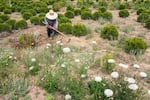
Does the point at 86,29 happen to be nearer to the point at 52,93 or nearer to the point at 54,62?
the point at 54,62

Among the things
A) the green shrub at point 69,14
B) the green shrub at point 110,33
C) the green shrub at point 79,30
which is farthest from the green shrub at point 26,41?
the green shrub at point 69,14

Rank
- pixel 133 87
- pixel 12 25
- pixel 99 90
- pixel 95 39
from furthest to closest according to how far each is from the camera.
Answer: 1. pixel 12 25
2. pixel 95 39
3. pixel 99 90
4. pixel 133 87

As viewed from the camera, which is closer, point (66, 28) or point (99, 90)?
point (99, 90)

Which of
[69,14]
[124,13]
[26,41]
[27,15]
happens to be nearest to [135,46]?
[26,41]

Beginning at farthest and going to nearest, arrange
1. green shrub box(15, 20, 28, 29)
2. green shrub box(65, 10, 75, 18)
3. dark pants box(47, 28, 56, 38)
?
1. green shrub box(65, 10, 75, 18)
2. green shrub box(15, 20, 28, 29)
3. dark pants box(47, 28, 56, 38)

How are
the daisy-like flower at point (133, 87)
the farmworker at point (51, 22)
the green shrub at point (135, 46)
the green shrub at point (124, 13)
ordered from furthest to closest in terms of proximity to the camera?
the green shrub at point (124, 13) < the farmworker at point (51, 22) < the green shrub at point (135, 46) < the daisy-like flower at point (133, 87)

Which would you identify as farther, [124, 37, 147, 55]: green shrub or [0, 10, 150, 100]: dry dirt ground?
[124, 37, 147, 55]: green shrub

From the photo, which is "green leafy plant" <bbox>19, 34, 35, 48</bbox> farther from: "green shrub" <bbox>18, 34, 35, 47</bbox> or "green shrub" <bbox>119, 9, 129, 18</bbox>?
"green shrub" <bbox>119, 9, 129, 18</bbox>

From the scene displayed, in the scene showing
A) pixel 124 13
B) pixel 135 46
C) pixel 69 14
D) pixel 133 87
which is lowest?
pixel 69 14

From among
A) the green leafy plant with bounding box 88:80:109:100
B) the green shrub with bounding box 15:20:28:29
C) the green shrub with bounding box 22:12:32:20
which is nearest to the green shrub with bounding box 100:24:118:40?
the green shrub with bounding box 15:20:28:29

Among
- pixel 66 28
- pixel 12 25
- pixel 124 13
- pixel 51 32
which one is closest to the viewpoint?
pixel 51 32

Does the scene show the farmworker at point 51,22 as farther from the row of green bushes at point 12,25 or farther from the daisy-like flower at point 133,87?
the daisy-like flower at point 133,87

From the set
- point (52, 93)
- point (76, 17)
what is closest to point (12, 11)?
point (76, 17)

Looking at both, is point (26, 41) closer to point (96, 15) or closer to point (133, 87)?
point (96, 15)
